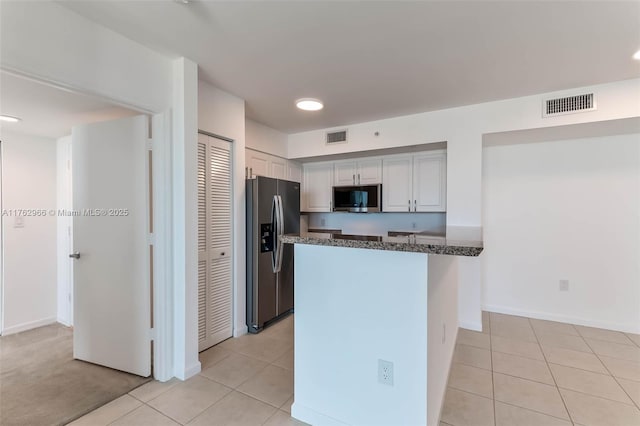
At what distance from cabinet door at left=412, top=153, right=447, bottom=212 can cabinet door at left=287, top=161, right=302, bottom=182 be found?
1.82 metres

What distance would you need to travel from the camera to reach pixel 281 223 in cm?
353

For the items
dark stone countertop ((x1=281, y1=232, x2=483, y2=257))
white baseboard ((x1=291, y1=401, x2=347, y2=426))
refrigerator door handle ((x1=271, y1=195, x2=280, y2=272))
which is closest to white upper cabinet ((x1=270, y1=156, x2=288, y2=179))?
refrigerator door handle ((x1=271, y1=195, x2=280, y2=272))

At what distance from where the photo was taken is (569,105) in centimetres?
290

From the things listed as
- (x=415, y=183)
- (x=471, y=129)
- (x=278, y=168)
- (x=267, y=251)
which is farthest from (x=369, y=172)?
(x=267, y=251)

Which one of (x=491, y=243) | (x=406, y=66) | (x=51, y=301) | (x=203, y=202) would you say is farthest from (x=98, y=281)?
(x=491, y=243)

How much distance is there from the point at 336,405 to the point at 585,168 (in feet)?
12.5

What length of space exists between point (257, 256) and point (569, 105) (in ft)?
11.5

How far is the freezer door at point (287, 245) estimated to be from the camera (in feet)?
11.8

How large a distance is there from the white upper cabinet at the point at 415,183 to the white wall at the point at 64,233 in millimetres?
3889

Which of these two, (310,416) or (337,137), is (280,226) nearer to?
(337,137)

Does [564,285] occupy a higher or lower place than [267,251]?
lower

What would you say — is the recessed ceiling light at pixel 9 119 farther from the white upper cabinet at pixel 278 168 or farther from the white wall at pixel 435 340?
the white wall at pixel 435 340

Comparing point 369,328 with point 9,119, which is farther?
point 9,119

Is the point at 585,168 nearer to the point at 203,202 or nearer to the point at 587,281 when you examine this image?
the point at 587,281
